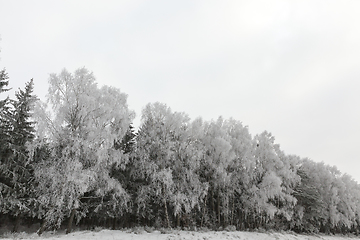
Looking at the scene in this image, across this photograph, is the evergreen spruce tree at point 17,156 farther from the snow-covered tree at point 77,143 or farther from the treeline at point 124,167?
the snow-covered tree at point 77,143

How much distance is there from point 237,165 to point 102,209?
1634 centimetres

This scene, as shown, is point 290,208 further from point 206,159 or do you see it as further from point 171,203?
point 171,203

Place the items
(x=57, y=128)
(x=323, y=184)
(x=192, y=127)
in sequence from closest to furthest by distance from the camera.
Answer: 1. (x=57, y=128)
2. (x=192, y=127)
3. (x=323, y=184)

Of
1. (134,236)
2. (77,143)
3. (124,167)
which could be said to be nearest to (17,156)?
(77,143)

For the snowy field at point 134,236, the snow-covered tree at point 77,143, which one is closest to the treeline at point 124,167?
the snow-covered tree at point 77,143

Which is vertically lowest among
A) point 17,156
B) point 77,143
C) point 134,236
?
point 134,236

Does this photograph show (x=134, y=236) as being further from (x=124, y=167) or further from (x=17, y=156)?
(x=17, y=156)

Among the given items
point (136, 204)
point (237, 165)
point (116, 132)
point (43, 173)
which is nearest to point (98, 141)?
point (116, 132)

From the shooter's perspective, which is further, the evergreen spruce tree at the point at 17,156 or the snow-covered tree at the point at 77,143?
the evergreen spruce tree at the point at 17,156

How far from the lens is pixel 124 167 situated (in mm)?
20953

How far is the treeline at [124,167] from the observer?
707 inches

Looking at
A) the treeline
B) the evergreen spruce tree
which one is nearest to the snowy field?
the treeline

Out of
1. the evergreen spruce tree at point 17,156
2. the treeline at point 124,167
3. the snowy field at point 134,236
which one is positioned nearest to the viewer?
the snowy field at point 134,236

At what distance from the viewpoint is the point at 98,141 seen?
1905cm
